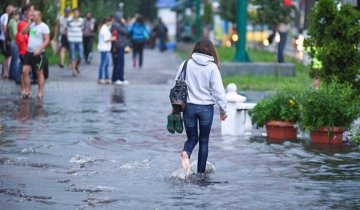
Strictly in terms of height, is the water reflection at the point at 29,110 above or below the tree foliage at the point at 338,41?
below

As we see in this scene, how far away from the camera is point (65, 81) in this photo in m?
26.5

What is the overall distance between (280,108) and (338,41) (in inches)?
63.6

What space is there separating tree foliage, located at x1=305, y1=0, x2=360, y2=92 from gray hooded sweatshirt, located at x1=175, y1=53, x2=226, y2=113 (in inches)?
180

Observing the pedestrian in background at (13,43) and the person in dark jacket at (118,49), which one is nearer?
the pedestrian in background at (13,43)

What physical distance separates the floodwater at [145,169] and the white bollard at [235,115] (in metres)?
0.21

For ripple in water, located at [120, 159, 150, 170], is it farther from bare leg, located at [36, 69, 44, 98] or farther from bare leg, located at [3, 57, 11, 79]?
bare leg, located at [3, 57, 11, 79]

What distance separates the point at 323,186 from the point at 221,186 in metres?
1.09

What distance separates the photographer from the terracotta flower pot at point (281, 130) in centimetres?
1503

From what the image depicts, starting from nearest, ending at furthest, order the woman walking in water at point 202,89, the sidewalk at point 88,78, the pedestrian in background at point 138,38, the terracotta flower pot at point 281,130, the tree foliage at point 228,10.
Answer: the woman walking in water at point 202,89
the terracotta flower pot at point 281,130
the sidewalk at point 88,78
the pedestrian in background at point 138,38
the tree foliage at point 228,10

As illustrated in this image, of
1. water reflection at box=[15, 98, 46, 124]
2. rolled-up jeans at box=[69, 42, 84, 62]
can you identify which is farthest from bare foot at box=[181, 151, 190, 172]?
rolled-up jeans at box=[69, 42, 84, 62]

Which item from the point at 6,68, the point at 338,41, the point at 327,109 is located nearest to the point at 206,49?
the point at 327,109

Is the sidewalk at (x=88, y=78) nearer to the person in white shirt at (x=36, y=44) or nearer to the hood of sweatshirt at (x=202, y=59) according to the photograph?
the person in white shirt at (x=36, y=44)

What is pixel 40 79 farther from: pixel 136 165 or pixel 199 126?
pixel 199 126

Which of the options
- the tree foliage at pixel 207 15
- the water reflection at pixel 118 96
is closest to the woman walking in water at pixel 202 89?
the water reflection at pixel 118 96
